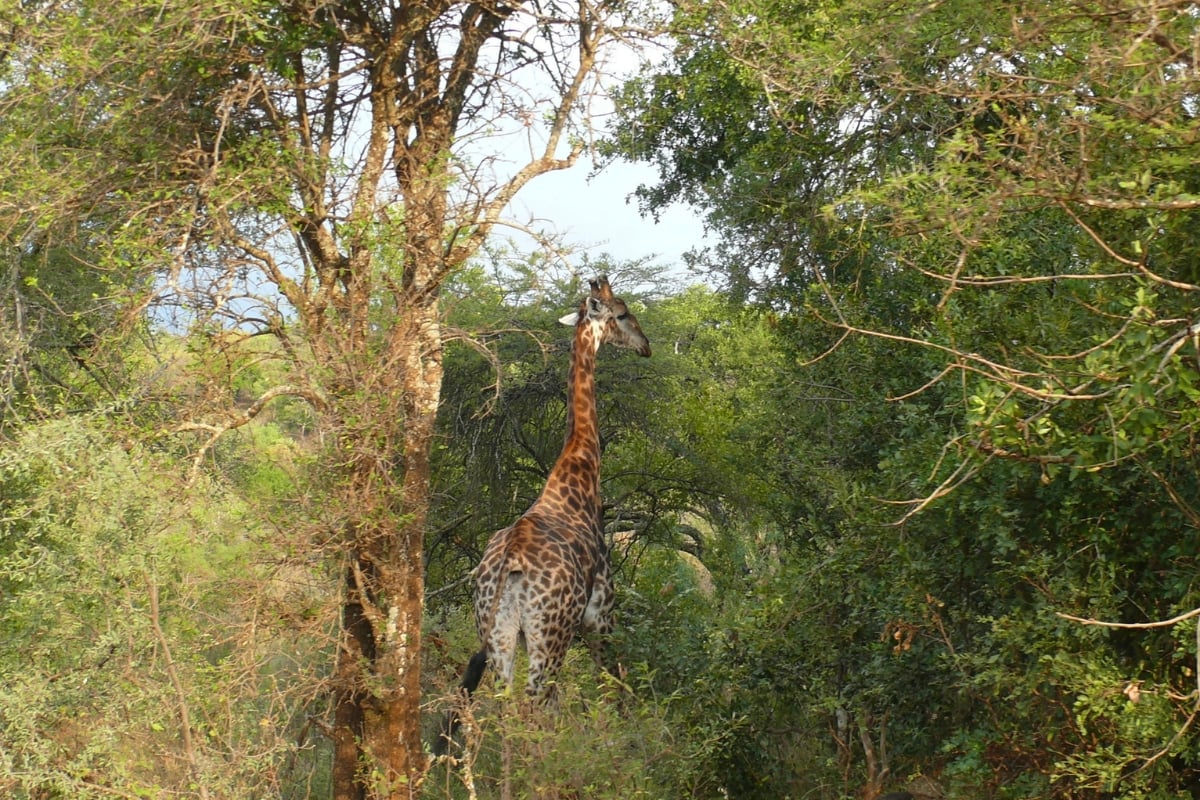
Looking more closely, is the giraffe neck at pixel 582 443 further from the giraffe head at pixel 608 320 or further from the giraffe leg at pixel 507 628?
the giraffe leg at pixel 507 628

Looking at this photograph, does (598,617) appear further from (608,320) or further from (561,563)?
(608,320)

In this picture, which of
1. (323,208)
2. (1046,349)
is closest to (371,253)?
(323,208)

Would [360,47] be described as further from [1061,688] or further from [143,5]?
[1061,688]

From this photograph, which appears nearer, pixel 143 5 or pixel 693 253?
pixel 143 5

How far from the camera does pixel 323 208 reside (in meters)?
7.78

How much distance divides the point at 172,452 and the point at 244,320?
92 cm

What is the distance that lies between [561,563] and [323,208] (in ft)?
8.19

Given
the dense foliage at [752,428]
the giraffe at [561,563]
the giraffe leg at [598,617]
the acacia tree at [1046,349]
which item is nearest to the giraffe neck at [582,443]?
the giraffe at [561,563]

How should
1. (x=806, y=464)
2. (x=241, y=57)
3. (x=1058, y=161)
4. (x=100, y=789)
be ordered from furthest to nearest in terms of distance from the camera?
(x=806, y=464) < (x=241, y=57) < (x=100, y=789) < (x=1058, y=161)

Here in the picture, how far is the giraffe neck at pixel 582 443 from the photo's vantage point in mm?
9039

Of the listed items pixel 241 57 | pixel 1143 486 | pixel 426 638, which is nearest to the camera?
pixel 1143 486

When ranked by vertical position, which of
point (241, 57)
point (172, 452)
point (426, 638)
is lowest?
point (426, 638)

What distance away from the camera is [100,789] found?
21.0ft

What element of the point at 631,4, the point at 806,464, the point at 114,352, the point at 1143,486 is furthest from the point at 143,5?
the point at 1143,486
